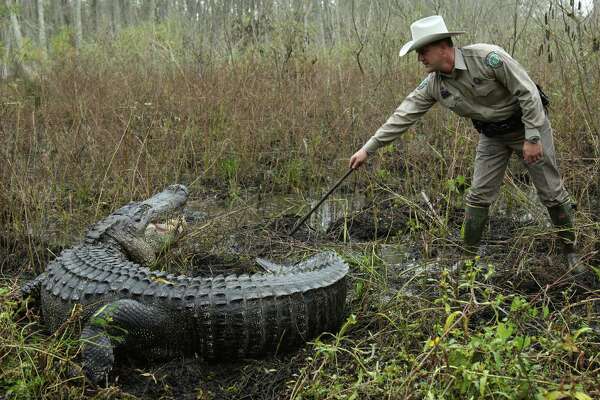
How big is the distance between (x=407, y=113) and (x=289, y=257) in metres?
1.39

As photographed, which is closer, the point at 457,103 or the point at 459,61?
the point at 459,61

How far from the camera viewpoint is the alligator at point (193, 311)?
310 cm

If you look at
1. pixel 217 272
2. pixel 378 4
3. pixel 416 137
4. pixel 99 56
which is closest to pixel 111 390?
pixel 217 272

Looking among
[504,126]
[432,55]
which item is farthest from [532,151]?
[432,55]

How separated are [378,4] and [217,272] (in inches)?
164

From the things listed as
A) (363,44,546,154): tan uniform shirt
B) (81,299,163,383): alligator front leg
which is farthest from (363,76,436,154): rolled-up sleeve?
(81,299,163,383): alligator front leg

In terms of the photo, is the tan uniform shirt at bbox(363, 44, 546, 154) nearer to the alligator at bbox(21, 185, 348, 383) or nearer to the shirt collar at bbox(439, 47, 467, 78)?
the shirt collar at bbox(439, 47, 467, 78)

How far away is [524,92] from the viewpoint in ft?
11.7

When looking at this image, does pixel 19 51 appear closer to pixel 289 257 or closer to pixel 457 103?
pixel 289 257

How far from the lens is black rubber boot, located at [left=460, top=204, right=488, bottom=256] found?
4.21m

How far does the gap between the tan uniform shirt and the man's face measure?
11cm

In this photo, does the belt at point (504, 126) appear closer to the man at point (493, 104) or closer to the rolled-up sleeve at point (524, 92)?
the man at point (493, 104)

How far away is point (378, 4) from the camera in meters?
6.85

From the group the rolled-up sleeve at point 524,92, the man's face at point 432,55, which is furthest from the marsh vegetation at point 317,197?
the man's face at point 432,55
